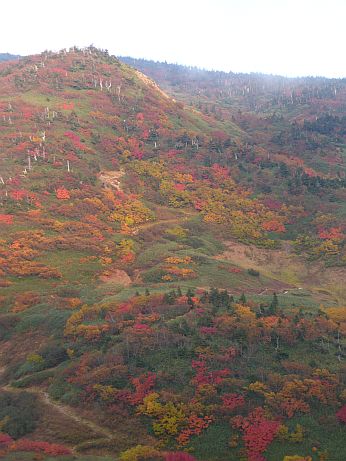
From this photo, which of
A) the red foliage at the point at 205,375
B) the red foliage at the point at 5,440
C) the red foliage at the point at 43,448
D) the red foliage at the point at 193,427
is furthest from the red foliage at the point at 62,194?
the red foliage at the point at 193,427

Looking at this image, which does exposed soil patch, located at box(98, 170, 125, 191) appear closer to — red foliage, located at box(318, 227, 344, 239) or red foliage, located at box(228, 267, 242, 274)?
red foliage, located at box(228, 267, 242, 274)

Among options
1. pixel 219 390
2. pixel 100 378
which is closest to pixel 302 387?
pixel 219 390

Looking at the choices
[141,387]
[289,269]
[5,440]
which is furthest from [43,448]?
[289,269]

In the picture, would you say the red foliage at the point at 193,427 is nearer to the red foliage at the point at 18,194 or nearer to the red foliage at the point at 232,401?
the red foliage at the point at 232,401

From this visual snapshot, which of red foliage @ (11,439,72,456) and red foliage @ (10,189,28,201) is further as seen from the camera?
red foliage @ (10,189,28,201)

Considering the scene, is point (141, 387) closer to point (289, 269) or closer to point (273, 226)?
point (289, 269)

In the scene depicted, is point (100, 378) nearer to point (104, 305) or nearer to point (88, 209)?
point (104, 305)

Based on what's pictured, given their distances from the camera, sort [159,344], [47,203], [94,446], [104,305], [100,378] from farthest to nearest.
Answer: [47,203], [104,305], [159,344], [100,378], [94,446]

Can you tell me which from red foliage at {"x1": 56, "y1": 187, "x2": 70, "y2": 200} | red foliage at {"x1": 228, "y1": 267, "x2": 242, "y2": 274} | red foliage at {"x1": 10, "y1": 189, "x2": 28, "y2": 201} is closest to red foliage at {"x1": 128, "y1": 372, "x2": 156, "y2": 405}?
red foliage at {"x1": 228, "y1": 267, "x2": 242, "y2": 274}
